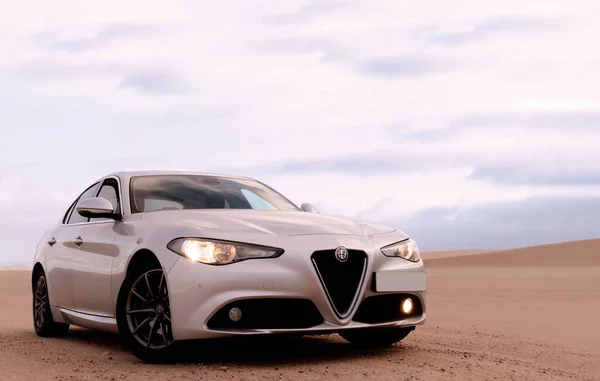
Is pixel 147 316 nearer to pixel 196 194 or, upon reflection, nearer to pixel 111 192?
pixel 196 194

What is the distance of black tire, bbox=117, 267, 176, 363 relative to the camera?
664cm

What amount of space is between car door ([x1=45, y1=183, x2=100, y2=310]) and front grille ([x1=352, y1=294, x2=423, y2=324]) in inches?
127

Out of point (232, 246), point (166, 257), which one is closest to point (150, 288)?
point (166, 257)

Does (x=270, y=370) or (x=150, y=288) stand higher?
(x=150, y=288)

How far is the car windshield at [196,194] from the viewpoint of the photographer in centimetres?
785

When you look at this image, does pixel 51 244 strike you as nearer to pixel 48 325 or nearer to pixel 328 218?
pixel 48 325

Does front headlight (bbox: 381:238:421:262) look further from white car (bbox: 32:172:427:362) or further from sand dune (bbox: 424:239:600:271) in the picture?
sand dune (bbox: 424:239:600:271)

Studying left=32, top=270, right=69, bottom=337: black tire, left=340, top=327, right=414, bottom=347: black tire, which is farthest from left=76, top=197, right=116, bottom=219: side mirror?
left=340, top=327, right=414, bottom=347: black tire

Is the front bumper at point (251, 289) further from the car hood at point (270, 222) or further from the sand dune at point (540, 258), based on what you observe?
the sand dune at point (540, 258)

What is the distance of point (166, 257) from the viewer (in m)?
6.55

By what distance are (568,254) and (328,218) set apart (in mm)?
28416

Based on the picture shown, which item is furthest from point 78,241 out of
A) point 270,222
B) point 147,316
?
point 270,222

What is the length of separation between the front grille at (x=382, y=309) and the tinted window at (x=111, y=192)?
2.60 metres

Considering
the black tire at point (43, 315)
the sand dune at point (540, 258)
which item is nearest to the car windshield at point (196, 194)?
the black tire at point (43, 315)
